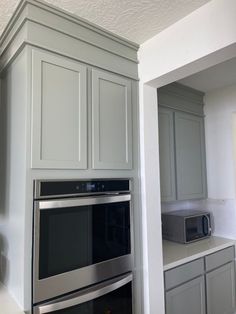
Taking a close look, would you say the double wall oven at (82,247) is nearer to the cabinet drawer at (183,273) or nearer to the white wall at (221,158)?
the cabinet drawer at (183,273)

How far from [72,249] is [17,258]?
0.97 ft

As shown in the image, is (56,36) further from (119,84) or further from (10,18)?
(119,84)

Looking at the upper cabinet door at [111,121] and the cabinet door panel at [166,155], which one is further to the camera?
the cabinet door panel at [166,155]

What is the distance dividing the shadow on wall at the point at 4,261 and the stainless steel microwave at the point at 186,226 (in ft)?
5.18

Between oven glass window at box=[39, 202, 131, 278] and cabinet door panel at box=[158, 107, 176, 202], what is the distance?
2.65ft

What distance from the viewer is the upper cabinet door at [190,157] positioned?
8.41 feet

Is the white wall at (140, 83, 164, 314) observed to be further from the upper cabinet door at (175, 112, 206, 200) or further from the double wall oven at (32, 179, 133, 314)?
the upper cabinet door at (175, 112, 206, 200)

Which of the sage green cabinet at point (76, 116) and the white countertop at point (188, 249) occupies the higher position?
the sage green cabinet at point (76, 116)

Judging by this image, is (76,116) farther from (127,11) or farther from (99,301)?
(99,301)

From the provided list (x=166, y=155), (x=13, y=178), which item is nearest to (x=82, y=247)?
(x=13, y=178)

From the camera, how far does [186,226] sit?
8.11 feet

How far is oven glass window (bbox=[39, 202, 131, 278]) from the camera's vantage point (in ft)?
4.34

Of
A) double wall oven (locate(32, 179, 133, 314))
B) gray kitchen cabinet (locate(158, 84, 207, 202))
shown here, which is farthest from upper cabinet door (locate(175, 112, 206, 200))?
double wall oven (locate(32, 179, 133, 314))

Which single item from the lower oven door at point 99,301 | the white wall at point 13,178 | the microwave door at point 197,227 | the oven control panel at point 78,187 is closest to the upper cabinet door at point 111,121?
the oven control panel at point 78,187
